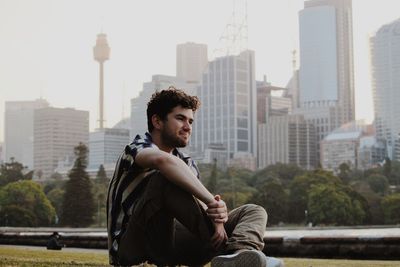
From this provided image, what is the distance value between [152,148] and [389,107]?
7820 inches

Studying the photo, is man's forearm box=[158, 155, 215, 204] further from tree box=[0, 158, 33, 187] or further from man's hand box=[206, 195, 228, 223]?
tree box=[0, 158, 33, 187]

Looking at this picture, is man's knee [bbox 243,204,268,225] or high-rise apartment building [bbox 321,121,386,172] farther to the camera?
high-rise apartment building [bbox 321,121,386,172]

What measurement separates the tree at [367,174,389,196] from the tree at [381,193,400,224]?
10.6 meters

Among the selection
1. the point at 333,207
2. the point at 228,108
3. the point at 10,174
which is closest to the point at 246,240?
the point at 333,207

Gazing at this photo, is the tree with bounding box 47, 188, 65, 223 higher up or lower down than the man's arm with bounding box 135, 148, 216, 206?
lower down

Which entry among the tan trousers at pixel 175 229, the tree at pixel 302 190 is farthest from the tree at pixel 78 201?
the tan trousers at pixel 175 229

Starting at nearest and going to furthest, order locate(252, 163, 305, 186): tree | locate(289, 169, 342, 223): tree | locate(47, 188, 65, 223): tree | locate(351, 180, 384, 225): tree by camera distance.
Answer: locate(351, 180, 384, 225): tree < locate(289, 169, 342, 223): tree < locate(47, 188, 65, 223): tree < locate(252, 163, 305, 186): tree

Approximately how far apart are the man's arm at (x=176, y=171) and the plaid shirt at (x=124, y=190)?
5.0 inches

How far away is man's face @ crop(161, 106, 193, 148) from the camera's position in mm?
4605

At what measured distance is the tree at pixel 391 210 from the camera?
68625mm

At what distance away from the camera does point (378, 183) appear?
268ft

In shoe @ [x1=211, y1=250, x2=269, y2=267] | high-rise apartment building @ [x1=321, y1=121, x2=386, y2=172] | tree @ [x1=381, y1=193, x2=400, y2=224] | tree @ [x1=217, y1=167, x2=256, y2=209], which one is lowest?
tree @ [x1=381, y1=193, x2=400, y2=224]

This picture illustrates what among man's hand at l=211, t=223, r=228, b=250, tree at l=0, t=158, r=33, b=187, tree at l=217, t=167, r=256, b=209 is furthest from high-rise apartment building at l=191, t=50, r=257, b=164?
man's hand at l=211, t=223, r=228, b=250

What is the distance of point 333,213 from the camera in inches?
2621
